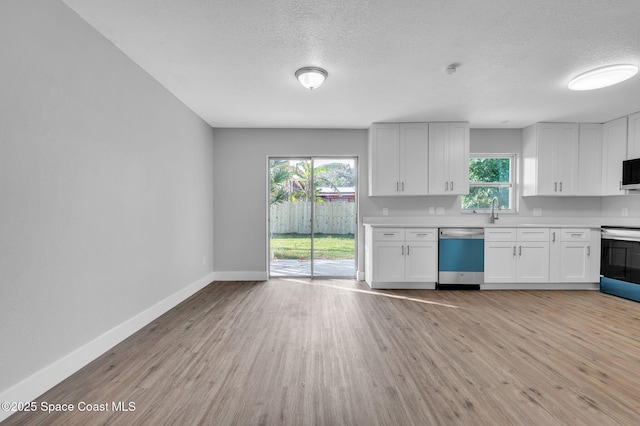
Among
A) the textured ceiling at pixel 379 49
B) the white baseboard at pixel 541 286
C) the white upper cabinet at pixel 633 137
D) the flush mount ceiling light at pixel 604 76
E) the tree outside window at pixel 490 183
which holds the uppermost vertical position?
the textured ceiling at pixel 379 49

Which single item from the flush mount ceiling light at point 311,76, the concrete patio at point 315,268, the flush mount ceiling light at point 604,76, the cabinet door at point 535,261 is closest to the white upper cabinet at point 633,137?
the cabinet door at point 535,261

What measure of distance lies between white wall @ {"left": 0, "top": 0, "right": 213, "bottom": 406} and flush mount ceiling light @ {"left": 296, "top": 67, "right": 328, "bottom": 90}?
1.57 metres

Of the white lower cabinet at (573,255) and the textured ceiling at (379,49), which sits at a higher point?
the textured ceiling at (379,49)

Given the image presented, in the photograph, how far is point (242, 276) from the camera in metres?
5.00

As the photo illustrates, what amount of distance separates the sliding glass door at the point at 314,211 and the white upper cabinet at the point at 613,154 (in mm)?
3886

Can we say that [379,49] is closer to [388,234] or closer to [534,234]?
[388,234]

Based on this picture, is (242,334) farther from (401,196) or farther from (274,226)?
(401,196)

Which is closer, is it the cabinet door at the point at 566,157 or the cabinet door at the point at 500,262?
the cabinet door at the point at 500,262

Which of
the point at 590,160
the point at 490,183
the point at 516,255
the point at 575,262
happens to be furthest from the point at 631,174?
the point at 516,255

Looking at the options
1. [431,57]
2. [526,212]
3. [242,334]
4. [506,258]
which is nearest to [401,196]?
[506,258]

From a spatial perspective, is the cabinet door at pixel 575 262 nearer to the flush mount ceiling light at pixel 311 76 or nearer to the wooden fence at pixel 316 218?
the wooden fence at pixel 316 218

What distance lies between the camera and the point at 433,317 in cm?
324

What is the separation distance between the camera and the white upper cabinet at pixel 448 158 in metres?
4.68

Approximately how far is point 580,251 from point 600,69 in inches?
109
